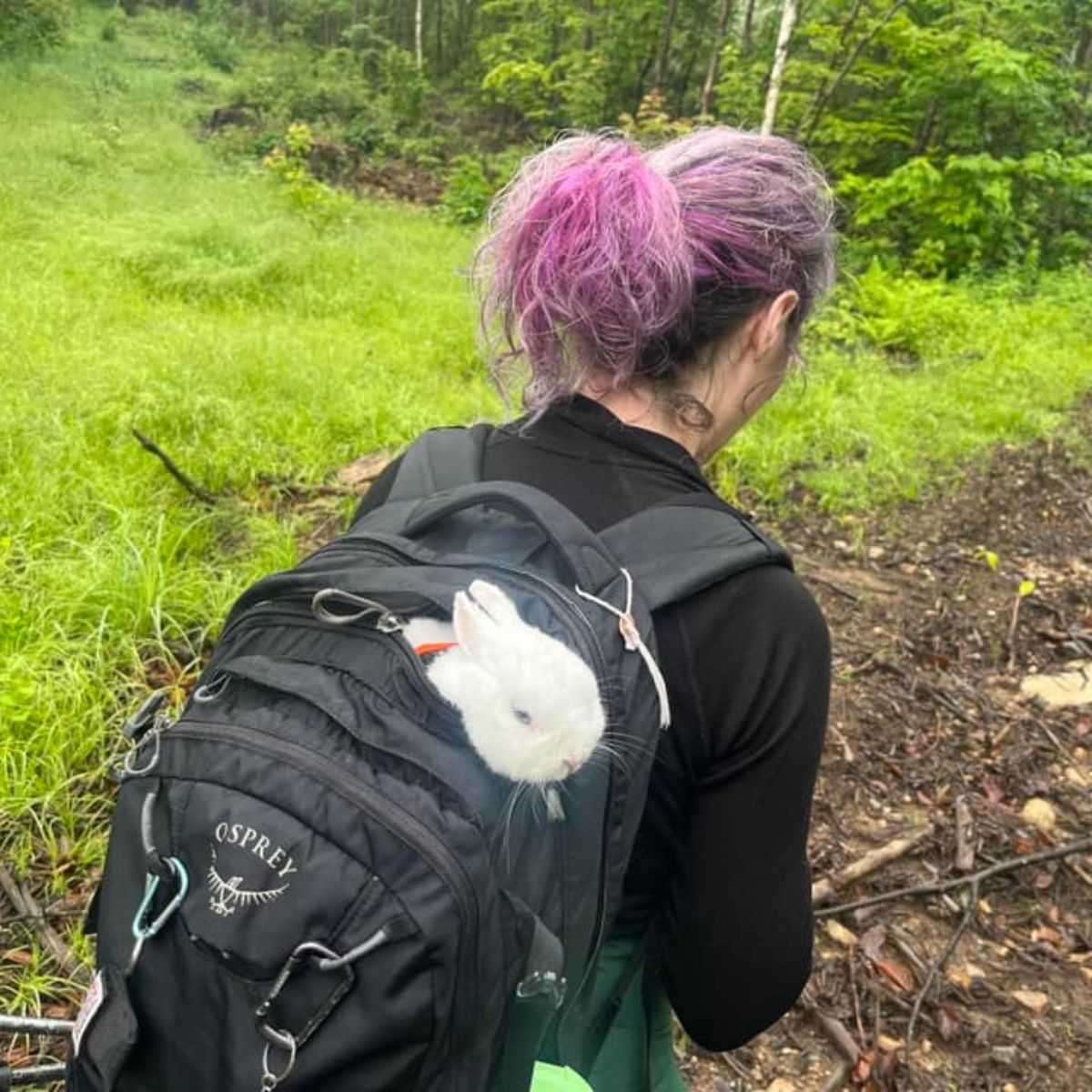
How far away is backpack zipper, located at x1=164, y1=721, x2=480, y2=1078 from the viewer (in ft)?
2.76

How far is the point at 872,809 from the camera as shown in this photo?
2842 millimetres

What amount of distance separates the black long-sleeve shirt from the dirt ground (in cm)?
115

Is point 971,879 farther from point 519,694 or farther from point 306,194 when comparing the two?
point 306,194

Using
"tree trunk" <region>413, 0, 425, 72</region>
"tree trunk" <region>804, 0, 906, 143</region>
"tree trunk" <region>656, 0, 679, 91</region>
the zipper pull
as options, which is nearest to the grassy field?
the zipper pull

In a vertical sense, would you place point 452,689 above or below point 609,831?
above

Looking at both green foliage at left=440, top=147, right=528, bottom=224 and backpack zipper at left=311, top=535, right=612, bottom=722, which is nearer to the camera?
backpack zipper at left=311, top=535, right=612, bottom=722

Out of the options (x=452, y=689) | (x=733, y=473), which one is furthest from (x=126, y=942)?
(x=733, y=473)

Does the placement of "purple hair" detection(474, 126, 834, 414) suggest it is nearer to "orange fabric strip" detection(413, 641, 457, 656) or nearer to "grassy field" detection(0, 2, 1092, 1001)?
"orange fabric strip" detection(413, 641, 457, 656)

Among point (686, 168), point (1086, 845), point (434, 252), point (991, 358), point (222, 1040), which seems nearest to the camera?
point (222, 1040)

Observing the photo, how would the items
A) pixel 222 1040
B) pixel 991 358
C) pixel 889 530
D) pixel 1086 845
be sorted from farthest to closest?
pixel 991 358 → pixel 889 530 → pixel 1086 845 → pixel 222 1040

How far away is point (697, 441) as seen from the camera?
48.5 inches

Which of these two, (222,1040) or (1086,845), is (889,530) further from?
(222,1040)

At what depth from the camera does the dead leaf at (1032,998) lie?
2.28 meters

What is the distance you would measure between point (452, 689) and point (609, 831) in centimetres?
23
